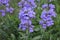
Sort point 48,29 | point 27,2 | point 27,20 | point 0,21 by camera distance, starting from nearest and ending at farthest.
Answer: point 27,20, point 27,2, point 48,29, point 0,21

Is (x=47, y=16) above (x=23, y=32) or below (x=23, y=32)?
above

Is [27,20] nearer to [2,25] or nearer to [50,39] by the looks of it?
[50,39]

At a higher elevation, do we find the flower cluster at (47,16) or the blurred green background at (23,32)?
the flower cluster at (47,16)

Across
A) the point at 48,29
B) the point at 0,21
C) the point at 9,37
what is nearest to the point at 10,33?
the point at 9,37

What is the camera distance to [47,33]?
250 centimetres

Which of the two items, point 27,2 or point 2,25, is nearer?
point 27,2

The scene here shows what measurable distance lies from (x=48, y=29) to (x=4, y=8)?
0.65 m

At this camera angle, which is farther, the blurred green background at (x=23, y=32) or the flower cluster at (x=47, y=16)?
the blurred green background at (x=23, y=32)

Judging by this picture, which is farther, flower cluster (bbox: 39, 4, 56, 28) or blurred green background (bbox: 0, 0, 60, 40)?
blurred green background (bbox: 0, 0, 60, 40)

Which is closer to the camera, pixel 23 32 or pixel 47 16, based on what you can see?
pixel 47 16

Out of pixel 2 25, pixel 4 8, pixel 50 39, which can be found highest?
pixel 4 8

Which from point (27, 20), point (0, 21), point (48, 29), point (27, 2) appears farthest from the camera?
point (0, 21)

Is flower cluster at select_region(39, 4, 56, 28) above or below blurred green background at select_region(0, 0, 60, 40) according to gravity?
above

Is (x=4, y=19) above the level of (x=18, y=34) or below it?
above
